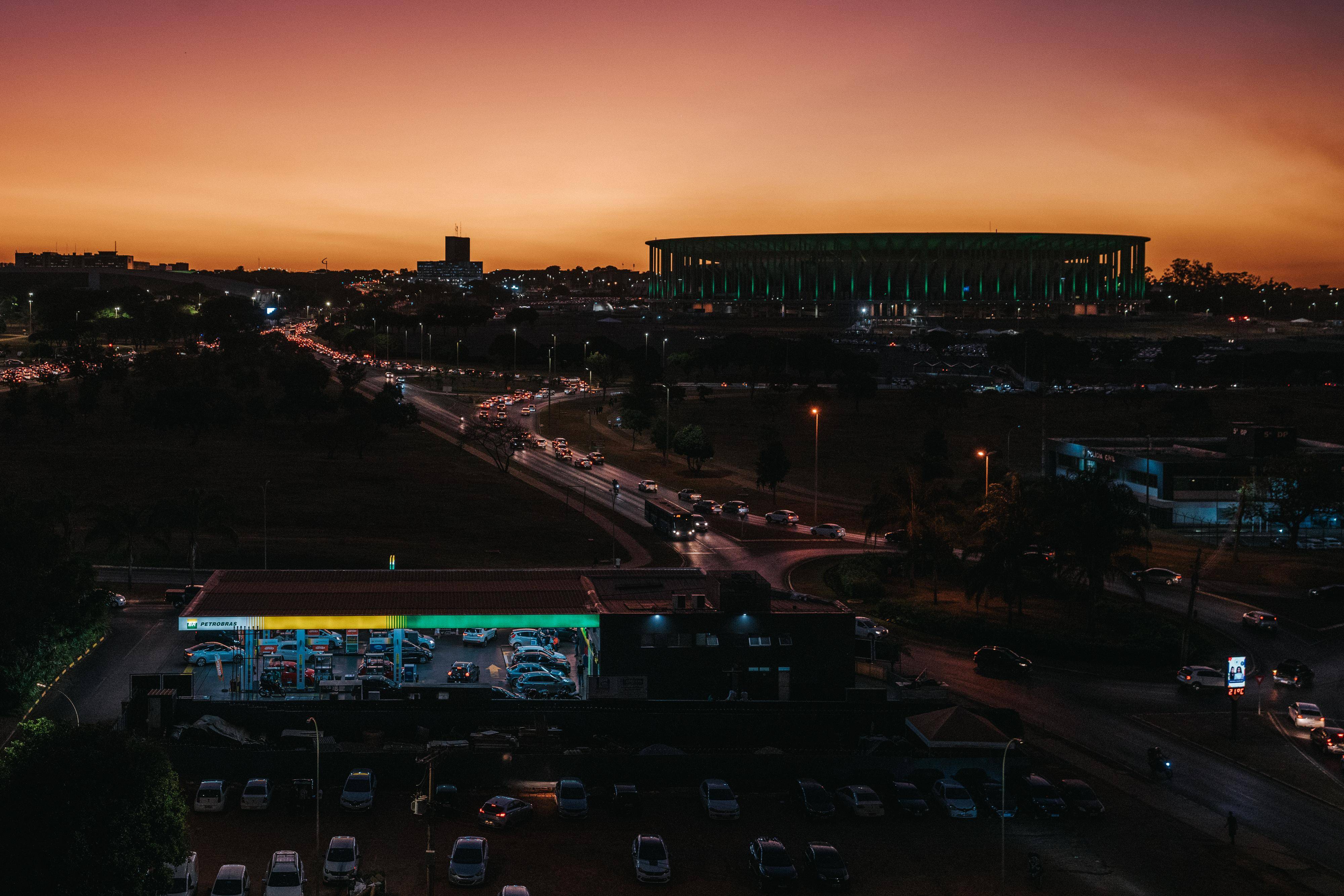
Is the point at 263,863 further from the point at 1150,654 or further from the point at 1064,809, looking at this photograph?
the point at 1150,654

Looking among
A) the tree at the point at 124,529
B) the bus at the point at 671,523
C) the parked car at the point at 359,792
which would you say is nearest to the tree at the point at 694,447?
the bus at the point at 671,523

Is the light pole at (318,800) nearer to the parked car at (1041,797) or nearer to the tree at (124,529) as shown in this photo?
the parked car at (1041,797)

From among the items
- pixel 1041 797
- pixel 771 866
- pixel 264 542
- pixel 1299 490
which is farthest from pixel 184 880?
pixel 1299 490

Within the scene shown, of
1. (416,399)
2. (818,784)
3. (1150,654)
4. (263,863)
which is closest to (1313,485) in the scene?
(1150,654)

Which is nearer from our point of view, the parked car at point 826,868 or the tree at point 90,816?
the tree at point 90,816

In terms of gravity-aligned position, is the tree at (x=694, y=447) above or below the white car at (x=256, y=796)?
above

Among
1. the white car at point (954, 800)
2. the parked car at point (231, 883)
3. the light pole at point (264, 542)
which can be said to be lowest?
the white car at point (954, 800)
